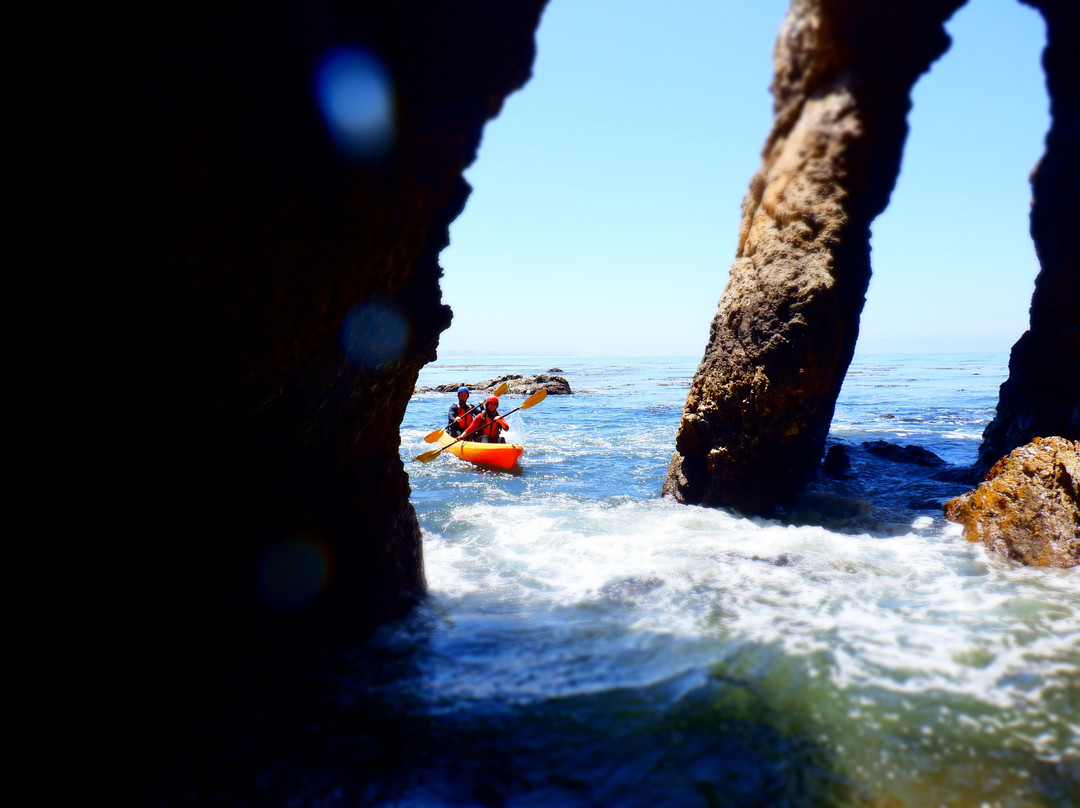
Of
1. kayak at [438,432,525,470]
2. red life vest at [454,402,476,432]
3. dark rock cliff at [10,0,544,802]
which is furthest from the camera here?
red life vest at [454,402,476,432]

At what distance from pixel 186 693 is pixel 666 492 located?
6964mm

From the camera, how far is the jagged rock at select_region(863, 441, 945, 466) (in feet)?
37.7

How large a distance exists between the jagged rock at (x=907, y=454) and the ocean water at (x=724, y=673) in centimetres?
459

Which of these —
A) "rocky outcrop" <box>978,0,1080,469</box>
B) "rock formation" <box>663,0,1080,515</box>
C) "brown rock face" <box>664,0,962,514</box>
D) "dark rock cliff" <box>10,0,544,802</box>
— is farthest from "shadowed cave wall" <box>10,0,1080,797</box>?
"rocky outcrop" <box>978,0,1080,469</box>

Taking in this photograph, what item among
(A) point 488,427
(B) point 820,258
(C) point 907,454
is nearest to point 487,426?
(A) point 488,427

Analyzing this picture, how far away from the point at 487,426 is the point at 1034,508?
910 centimetres

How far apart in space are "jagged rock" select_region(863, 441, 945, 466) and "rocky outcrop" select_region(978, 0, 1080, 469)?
5.54ft

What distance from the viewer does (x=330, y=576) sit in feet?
14.5

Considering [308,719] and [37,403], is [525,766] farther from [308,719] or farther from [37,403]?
[37,403]

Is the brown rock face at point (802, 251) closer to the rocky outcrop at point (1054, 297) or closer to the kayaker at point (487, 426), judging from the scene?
the rocky outcrop at point (1054, 297)

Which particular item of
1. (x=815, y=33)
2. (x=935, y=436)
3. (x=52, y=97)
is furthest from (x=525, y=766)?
(x=935, y=436)

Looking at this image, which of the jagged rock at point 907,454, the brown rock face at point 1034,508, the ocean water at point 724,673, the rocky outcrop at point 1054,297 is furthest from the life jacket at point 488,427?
the rocky outcrop at point 1054,297

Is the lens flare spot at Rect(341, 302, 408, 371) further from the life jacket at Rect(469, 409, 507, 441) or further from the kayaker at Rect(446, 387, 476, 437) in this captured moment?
the kayaker at Rect(446, 387, 476, 437)

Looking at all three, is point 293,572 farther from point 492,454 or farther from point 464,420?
point 464,420
